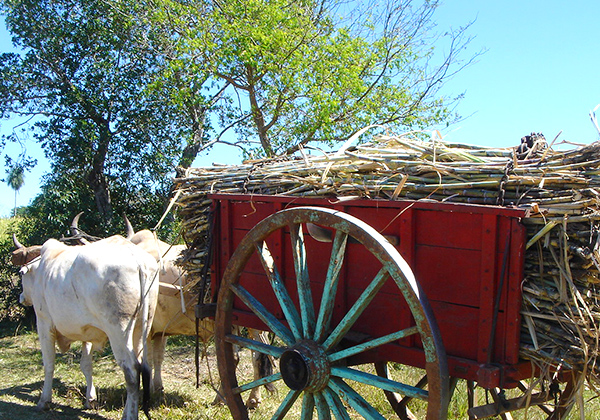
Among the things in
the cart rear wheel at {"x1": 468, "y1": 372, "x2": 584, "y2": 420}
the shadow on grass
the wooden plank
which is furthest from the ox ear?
the wooden plank

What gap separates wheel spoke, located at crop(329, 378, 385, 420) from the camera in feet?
9.06

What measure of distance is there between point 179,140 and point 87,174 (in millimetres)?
1873

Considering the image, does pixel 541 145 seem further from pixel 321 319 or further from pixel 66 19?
pixel 66 19

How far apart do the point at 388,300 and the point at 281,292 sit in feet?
2.12

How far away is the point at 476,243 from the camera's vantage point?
8.58 feet

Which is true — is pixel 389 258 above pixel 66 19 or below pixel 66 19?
below

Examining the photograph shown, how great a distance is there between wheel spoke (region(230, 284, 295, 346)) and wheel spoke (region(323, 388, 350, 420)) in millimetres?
356

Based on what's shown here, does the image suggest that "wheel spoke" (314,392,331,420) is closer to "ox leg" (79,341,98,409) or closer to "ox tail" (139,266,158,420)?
"ox tail" (139,266,158,420)

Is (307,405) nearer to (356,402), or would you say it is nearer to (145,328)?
(356,402)

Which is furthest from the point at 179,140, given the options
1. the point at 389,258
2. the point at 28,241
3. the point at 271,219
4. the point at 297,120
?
the point at 389,258

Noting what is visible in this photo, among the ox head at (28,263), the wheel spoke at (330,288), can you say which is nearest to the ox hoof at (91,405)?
the ox head at (28,263)

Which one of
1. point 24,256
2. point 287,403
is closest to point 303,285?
point 287,403

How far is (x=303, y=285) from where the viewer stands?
311cm

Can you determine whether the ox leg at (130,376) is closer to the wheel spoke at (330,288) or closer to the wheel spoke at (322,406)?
the wheel spoke at (322,406)
